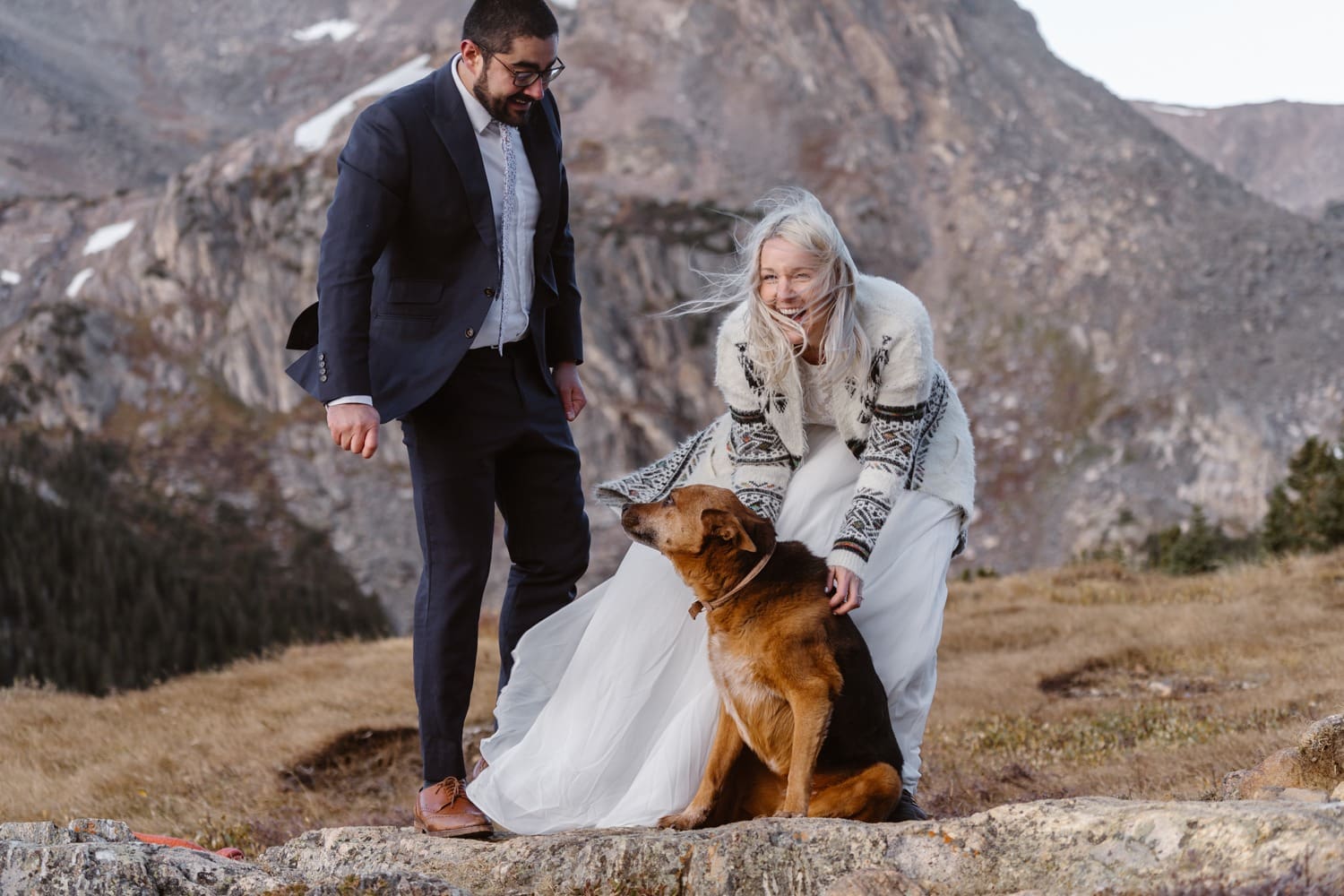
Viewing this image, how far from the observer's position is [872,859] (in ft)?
10.5

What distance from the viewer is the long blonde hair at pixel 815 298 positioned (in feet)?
15.0

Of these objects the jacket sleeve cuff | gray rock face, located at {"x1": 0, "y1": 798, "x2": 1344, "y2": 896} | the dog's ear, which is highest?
the dog's ear

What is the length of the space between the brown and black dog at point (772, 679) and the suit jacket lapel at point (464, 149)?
137cm

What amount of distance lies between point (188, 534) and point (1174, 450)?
83.9 m

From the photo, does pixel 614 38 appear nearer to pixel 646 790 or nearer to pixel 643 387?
pixel 643 387

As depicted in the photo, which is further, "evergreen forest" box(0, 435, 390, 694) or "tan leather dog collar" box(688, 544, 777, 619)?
"evergreen forest" box(0, 435, 390, 694)

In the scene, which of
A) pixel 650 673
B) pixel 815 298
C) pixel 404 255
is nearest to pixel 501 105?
pixel 404 255

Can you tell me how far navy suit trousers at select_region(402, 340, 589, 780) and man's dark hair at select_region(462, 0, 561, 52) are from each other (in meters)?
1.24

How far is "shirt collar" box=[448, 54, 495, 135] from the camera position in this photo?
4711mm

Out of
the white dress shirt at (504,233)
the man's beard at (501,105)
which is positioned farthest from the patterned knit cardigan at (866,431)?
the man's beard at (501,105)

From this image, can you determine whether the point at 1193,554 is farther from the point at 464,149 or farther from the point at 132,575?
the point at 132,575

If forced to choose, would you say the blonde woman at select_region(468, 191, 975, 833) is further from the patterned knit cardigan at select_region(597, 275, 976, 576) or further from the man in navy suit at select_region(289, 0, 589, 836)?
the man in navy suit at select_region(289, 0, 589, 836)

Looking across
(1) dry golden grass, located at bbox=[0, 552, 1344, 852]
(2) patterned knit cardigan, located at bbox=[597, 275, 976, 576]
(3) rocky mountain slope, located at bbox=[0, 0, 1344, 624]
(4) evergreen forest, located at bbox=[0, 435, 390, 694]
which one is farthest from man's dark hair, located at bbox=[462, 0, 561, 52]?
(3) rocky mountain slope, located at bbox=[0, 0, 1344, 624]

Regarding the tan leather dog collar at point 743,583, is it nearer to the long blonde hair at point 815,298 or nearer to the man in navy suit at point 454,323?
the long blonde hair at point 815,298
